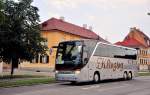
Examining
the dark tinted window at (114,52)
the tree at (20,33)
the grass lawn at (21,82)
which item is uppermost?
the tree at (20,33)

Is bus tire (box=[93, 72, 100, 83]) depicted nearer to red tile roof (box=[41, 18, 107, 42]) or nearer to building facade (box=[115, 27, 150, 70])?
red tile roof (box=[41, 18, 107, 42])

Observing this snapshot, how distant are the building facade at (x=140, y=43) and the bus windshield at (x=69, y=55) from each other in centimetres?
8902

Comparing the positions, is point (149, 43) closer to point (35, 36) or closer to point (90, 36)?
point (90, 36)

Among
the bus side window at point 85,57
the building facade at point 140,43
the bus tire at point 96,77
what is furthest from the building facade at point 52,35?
the bus side window at point 85,57

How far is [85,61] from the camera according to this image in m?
29.9

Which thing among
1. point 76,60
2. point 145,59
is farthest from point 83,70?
point 145,59

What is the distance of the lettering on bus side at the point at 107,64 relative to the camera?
32062 millimetres

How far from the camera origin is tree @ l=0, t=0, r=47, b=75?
40375 mm

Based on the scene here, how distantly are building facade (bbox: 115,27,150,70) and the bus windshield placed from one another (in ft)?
292

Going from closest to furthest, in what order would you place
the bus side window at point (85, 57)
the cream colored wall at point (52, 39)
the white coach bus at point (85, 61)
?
the white coach bus at point (85, 61)
the bus side window at point (85, 57)
the cream colored wall at point (52, 39)

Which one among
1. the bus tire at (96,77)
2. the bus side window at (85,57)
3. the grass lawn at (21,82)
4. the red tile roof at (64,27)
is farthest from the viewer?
the red tile roof at (64,27)

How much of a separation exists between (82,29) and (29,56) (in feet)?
166

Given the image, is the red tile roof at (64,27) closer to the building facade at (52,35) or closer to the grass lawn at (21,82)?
the building facade at (52,35)

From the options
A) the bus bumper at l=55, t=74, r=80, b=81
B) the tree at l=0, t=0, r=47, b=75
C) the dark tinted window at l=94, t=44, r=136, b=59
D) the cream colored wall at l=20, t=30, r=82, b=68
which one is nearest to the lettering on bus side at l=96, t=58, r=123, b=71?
the dark tinted window at l=94, t=44, r=136, b=59
